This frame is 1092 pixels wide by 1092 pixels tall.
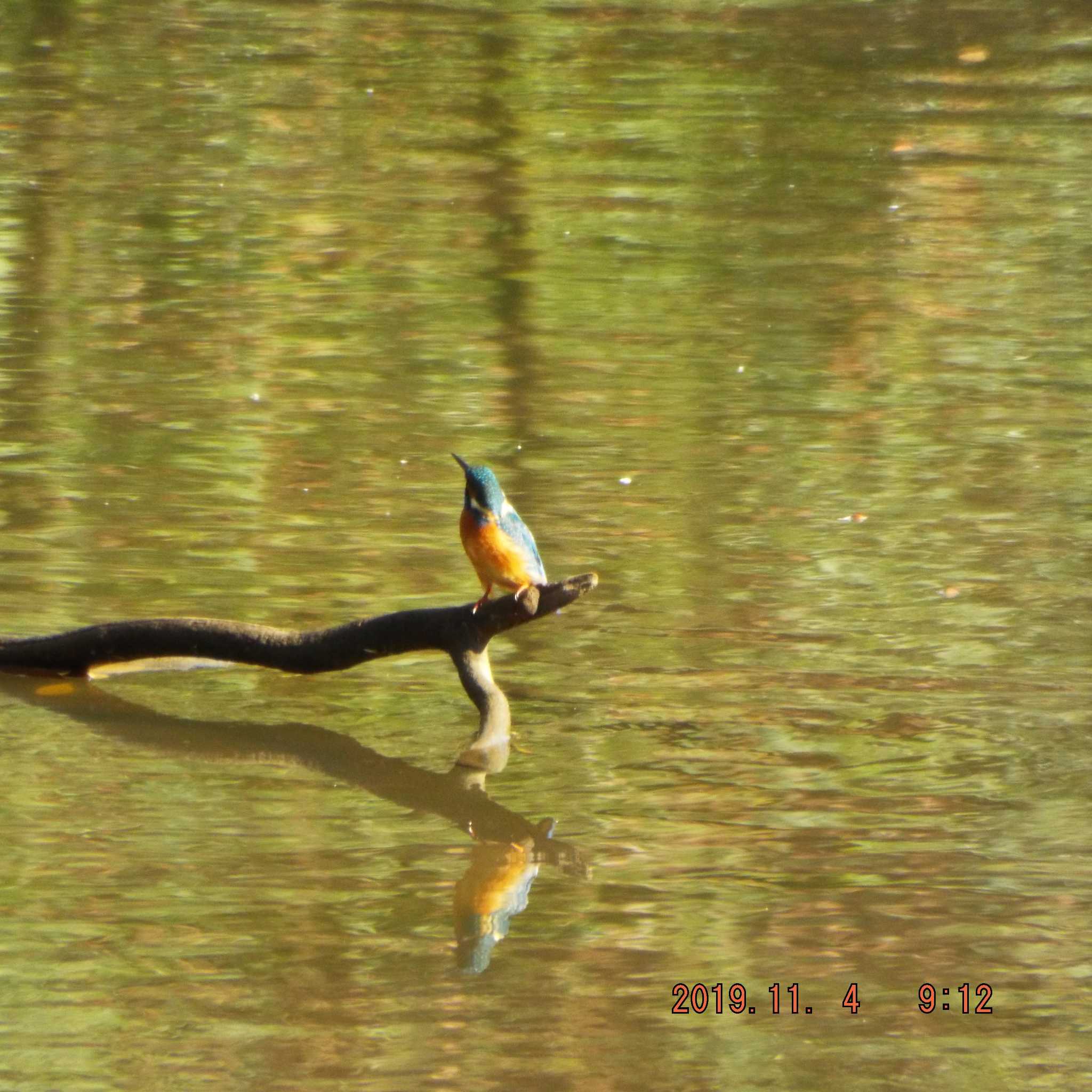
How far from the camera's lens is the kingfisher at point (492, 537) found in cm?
446

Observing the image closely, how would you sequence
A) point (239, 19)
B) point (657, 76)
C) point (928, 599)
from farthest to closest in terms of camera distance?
point (239, 19) → point (657, 76) → point (928, 599)

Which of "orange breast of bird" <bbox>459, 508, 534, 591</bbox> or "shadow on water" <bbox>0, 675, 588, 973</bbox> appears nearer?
"shadow on water" <bbox>0, 675, 588, 973</bbox>

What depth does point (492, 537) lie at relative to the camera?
4473 millimetres

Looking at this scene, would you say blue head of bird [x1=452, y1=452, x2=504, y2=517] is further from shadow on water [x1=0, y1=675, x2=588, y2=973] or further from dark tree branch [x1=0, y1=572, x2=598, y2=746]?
shadow on water [x1=0, y1=675, x2=588, y2=973]

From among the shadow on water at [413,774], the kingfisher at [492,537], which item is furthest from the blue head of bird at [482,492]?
the shadow on water at [413,774]

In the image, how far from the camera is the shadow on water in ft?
13.0

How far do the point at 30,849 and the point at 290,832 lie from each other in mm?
472

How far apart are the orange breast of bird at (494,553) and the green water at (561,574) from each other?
0.36 m

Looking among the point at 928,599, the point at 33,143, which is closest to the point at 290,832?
the point at 928,599

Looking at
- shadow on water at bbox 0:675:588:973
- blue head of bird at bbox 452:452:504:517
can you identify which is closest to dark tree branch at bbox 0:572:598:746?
shadow on water at bbox 0:675:588:973

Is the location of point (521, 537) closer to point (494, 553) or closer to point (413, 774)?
point (494, 553)

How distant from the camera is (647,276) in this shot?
8555 millimetres

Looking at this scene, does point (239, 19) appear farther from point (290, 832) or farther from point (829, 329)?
point (290, 832)

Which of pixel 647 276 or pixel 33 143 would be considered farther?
pixel 33 143
